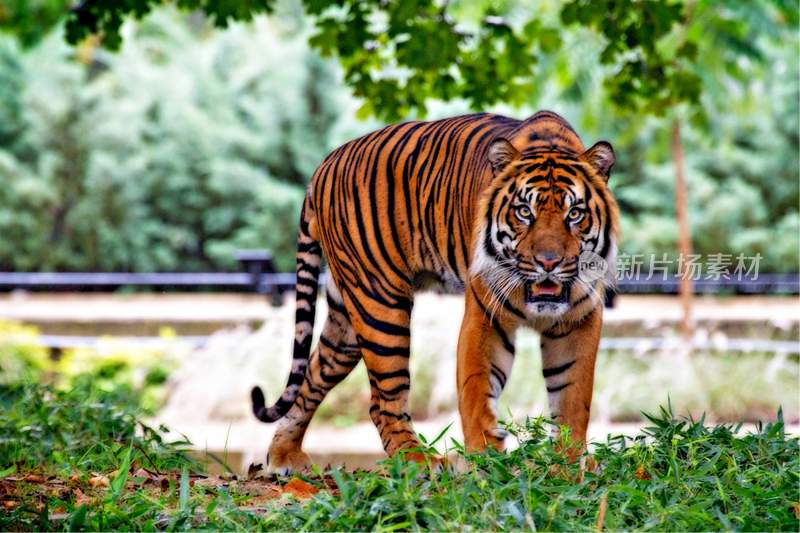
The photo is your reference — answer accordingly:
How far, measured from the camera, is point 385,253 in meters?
4.55

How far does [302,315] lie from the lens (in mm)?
4855

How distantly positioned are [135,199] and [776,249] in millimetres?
11023

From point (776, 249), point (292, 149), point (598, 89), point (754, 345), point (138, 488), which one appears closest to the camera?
point (138, 488)

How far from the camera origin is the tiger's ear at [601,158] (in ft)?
13.3

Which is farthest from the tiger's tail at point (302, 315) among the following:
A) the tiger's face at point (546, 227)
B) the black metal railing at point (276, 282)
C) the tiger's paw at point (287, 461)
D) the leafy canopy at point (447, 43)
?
the black metal railing at point (276, 282)

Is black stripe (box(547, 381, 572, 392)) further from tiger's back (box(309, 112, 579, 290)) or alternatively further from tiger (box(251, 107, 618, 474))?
tiger's back (box(309, 112, 579, 290))

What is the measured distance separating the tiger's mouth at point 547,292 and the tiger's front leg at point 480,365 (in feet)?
0.63

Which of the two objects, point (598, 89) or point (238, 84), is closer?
point (598, 89)

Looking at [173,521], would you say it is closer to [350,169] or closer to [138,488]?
[138,488]

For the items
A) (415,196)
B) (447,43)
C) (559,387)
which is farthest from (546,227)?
(447,43)

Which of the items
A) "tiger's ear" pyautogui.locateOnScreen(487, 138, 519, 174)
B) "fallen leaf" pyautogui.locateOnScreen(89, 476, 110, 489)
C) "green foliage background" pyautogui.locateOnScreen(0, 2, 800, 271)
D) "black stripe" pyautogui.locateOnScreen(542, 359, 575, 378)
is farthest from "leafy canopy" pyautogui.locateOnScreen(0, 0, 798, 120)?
"green foliage background" pyautogui.locateOnScreen(0, 2, 800, 271)

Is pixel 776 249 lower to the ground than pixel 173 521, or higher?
higher

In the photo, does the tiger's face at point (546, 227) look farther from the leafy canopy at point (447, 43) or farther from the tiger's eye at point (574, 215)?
the leafy canopy at point (447, 43)

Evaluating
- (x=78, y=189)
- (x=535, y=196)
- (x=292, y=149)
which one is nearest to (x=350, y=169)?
(x=535, y=196)
